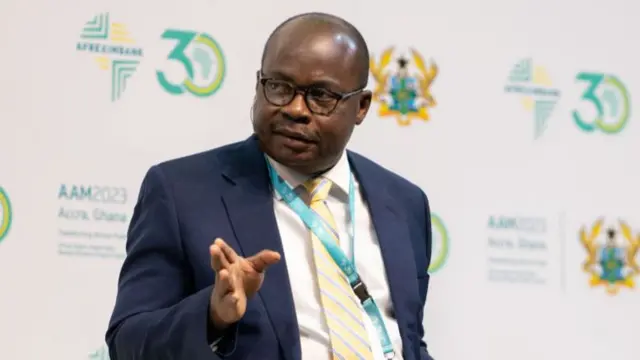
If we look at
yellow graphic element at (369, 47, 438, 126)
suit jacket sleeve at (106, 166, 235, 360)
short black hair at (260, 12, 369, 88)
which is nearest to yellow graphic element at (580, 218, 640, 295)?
yellow graphic element at (369, 47, 438, 126)

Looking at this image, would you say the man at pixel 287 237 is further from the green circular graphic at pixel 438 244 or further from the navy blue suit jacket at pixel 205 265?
the green circular graphic at pixel 438 244

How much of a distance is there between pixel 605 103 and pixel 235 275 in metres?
1.74

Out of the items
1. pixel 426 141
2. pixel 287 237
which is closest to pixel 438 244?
pixel 426 141

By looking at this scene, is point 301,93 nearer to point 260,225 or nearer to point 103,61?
point 260,225

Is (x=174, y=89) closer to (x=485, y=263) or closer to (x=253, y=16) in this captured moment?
(x=253, y=16)

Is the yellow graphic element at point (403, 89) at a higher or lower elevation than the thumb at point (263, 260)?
higher

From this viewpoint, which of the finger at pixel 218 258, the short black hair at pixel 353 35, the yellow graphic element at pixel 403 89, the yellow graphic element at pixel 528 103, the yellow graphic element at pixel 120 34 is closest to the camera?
the finger at pixel 218 258

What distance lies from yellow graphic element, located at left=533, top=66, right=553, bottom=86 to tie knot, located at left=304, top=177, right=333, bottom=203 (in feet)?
3.86

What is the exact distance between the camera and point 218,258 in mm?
1580

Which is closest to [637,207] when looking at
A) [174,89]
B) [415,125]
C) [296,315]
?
[415,125]

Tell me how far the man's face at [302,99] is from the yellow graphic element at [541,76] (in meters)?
1.16

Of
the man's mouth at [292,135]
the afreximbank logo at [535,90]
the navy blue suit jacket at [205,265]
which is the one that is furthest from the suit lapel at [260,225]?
the afreximbank logo at [535,90]

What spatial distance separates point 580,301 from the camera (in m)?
2.94

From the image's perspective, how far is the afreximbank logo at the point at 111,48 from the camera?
2574 millimetres
